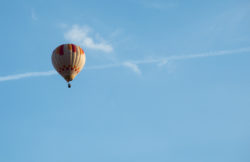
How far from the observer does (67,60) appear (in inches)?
3981

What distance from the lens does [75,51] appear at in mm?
102188

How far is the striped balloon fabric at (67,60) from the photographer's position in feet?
332

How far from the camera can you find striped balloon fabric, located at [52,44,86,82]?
10125 centimetres

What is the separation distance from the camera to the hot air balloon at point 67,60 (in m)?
101

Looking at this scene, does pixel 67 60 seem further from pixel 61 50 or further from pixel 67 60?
pixel 61 50

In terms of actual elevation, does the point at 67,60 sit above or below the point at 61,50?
below

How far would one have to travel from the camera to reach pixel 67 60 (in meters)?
101

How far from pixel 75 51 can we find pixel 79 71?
466 cm

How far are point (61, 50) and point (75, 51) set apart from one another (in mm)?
2999

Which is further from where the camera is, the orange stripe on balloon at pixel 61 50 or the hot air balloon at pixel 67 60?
the orange stripe on balloon at pixel 61 50

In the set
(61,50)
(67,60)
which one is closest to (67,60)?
(67,60)

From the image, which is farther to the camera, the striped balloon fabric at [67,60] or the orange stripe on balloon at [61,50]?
the orange stripe on balloon at [61,50]

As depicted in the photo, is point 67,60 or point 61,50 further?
point 61,50

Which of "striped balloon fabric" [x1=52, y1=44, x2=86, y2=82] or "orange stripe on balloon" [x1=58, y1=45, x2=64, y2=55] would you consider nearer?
"striped balloon fabric" [x1=52, y1=44, x2=86, y2=82]
